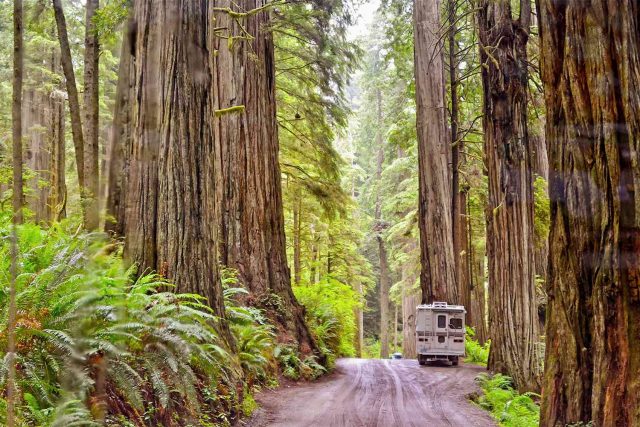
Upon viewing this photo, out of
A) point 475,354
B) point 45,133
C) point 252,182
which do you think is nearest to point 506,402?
point 252,182

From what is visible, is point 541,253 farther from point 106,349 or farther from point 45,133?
point 45,133

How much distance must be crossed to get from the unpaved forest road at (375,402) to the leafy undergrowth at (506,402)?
0.22 m

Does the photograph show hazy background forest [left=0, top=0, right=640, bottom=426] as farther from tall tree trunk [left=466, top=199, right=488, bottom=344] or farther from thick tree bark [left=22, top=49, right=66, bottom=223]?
thick tree bark [left=22, top=49, right=66, bottom=223]

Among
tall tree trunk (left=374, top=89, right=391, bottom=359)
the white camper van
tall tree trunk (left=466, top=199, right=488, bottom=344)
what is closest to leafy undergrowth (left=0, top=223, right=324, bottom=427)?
the white camper van

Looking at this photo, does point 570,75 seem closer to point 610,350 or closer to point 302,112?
→ point 610,350

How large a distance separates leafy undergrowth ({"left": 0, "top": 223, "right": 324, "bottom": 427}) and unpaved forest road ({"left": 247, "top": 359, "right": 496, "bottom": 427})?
0.90 meters

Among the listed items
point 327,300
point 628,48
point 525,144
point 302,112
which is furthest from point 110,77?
point 628,48

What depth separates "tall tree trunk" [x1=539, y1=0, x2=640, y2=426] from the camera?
14.7 ft

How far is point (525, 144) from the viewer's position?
10430 mm

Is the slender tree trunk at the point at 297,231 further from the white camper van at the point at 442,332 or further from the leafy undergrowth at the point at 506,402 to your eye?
the leafy undergrowth at the point at 506,402

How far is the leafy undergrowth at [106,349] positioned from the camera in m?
3.83

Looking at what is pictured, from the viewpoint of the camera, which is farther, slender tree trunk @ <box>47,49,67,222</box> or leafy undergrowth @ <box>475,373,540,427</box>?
slender tree trunk @ <box>47,49,67,222</box>

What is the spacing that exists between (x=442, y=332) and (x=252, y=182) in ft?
18.7

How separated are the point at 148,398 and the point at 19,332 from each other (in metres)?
1.26
